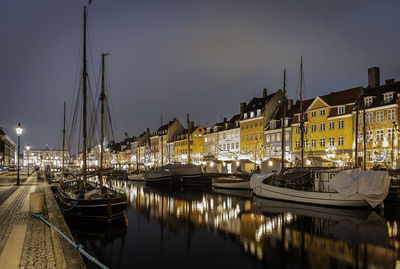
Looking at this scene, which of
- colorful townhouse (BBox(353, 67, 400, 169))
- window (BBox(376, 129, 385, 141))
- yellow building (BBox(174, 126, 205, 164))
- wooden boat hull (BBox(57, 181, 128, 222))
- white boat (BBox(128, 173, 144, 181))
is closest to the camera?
wooden boat hull (BBox(57, 181, 128, 222))

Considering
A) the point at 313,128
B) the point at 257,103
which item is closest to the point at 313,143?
the point at 313,128

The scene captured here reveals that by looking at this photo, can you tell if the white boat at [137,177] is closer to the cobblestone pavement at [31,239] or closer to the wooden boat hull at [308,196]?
the wooden boat hull at [308,196]

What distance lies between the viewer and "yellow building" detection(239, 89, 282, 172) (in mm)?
65812

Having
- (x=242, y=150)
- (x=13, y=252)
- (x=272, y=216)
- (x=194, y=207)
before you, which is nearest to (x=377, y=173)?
(x=272, y=216)

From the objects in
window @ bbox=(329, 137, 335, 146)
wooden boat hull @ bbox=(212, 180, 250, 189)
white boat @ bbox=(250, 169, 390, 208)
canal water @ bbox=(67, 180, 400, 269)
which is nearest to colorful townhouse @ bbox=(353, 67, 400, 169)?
window @ bbox=(329, 137, 335, 146)

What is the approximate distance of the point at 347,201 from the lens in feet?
90.1

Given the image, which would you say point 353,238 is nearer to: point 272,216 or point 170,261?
point 272,216

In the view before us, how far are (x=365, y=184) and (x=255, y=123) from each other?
4245cm

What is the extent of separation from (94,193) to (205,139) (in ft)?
211

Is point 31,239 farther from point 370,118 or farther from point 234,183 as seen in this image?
point 370,118

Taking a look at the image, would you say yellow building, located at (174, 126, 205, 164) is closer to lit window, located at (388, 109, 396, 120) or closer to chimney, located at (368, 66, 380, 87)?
chimney, located at (368, 66, 380, 87)

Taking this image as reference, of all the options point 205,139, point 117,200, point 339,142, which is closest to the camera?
point 117,200

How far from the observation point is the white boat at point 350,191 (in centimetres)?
2573

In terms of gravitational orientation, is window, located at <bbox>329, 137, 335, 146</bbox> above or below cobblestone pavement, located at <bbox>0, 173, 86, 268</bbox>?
above
